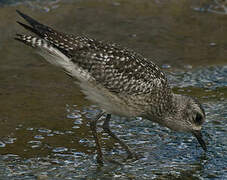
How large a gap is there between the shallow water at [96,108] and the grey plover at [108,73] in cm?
31

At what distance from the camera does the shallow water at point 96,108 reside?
6.29 m

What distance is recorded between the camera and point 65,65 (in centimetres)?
652

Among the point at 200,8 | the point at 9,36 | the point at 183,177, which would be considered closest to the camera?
the point at 183,177

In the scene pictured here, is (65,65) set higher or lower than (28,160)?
higher

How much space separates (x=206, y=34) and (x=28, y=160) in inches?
238

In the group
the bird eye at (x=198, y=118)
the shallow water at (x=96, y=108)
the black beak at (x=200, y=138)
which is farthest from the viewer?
the bird eye at (x=198, y=118)

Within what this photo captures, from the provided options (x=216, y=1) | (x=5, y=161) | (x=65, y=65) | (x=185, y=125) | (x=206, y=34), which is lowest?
(x=5, y=161)

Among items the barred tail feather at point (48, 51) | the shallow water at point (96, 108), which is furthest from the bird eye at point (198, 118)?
the barred tail feather at point (48, 51)

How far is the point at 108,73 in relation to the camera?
21.6 feet

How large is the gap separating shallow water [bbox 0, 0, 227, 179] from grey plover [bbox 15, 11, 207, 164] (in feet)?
1.02

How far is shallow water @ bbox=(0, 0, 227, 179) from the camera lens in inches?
247

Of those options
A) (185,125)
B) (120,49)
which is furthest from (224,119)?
(120,49)

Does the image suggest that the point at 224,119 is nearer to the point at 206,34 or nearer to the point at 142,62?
the point at 142,62

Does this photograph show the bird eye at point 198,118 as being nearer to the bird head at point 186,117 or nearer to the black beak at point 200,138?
the bird head at point 186,117
